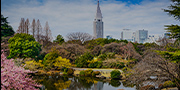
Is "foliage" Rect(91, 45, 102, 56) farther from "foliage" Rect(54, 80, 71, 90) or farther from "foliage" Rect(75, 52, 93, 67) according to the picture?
"foliage" Rect(54, 80, 71, 90)

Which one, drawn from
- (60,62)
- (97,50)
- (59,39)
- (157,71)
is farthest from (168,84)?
(59,39)

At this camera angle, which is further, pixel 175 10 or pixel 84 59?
pixel 84 59

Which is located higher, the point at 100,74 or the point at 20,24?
the point at 20,24

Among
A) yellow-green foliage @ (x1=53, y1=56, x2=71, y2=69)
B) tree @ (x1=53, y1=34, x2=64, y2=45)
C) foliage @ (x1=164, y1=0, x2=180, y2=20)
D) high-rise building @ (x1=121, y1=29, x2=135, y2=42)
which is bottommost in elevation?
yellow-green foliage @ (x1=53, y1=56, x2=71, y2=69)

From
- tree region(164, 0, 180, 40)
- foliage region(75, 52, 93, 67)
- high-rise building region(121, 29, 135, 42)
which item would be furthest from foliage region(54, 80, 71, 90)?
high-rise building region(121, 29, 135, 42)

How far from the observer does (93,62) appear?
19.8 meters

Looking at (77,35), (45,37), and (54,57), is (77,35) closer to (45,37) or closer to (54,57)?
(45,37)

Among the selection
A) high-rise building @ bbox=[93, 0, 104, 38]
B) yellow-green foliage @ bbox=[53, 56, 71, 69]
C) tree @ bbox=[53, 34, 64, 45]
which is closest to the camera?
yellow-green foliage @ bbox=[53, 56, 71, 69]

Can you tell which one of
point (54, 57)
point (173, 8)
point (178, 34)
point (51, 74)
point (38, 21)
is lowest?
point (51, 74)

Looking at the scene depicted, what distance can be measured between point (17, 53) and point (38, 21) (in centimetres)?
1641

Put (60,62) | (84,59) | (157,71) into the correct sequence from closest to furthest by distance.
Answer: (157,71), (60,62), (84,59)

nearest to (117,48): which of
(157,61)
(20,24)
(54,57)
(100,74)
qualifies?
(100,74)

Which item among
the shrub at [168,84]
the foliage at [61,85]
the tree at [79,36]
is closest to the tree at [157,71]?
the shrub at [168,84]

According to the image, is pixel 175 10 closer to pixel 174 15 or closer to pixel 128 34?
pixel 174 15
